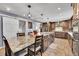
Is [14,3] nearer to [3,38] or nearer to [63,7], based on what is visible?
[3,38]

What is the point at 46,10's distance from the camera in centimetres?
225

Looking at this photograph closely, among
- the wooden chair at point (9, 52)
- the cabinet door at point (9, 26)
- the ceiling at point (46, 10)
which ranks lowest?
the wooden chair at point (9, 52)

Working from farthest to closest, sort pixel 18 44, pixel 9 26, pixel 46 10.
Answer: pixel 46 10
pixel 9 26
pixel 18 44

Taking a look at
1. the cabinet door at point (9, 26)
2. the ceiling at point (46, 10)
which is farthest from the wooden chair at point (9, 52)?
the ceiling at point (46, 10)

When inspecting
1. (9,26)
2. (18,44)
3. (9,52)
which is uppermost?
(9,26)

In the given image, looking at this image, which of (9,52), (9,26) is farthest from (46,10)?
(9,52)

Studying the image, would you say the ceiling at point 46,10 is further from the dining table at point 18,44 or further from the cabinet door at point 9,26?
the dining table at point 18,44

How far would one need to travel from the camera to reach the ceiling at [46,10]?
208 centimetres

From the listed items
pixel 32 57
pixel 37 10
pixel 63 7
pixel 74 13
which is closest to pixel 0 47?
pixel 32 57

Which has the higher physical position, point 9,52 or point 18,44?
point 18,44

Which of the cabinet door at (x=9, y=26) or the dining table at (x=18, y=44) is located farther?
the cabinet door at (x=9, y=26)

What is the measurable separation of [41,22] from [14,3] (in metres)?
0.74

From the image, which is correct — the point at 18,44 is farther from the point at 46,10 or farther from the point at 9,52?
the point at 46,10

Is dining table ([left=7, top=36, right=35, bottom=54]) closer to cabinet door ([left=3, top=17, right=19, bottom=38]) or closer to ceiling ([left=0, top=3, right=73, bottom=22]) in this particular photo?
cabinet door ([left=3, top=17, right=19, bottom=38])
